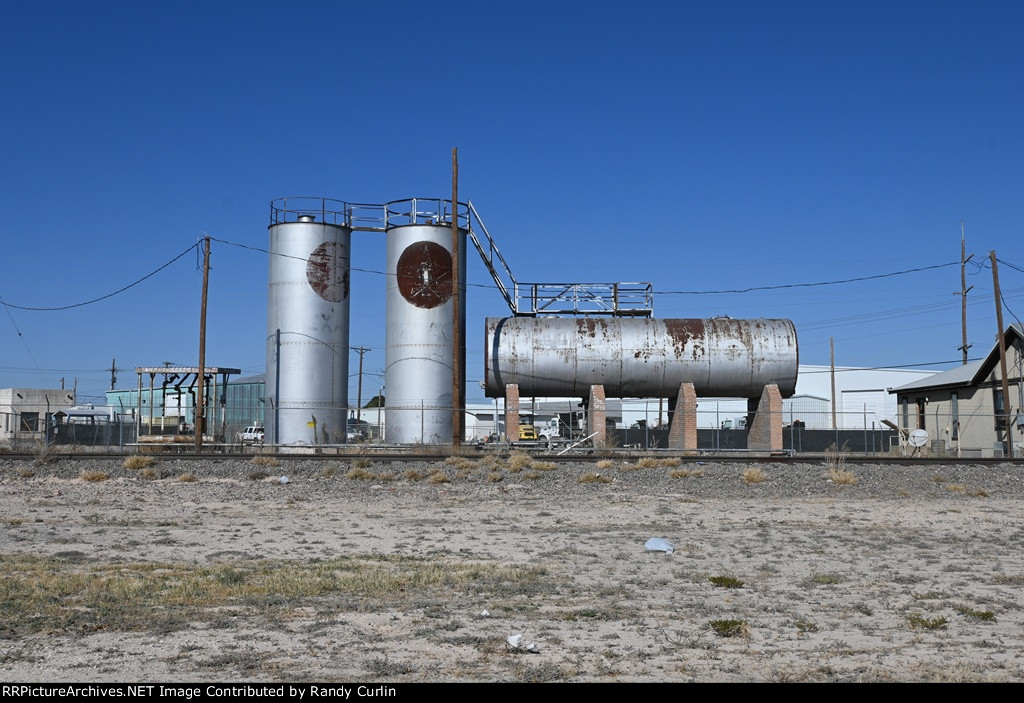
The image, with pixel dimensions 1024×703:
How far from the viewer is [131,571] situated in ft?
36.1

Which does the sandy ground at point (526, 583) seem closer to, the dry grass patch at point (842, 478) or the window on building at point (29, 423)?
the dry grass patch at point (842, 478)

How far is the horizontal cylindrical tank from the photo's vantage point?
34.0 m

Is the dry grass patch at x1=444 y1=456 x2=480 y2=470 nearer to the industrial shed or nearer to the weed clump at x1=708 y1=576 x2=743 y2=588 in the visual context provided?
the weed clump at x1=708 y1=576 x2=743 y2=588

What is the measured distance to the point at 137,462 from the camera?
2466cm

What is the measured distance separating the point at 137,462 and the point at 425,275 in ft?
42.4

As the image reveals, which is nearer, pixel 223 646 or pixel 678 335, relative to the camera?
pixel 223 646

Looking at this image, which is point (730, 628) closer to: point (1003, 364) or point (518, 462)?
point (518, 462)

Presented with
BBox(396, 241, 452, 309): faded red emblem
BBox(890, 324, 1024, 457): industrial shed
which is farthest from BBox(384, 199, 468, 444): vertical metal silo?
BBox(890, 324, 1024, 457): industrial shed

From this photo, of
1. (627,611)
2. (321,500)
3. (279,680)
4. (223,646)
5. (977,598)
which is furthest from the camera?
(321,500)

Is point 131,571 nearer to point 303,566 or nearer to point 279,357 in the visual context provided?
point 303,566

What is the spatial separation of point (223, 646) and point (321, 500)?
13.2 metres

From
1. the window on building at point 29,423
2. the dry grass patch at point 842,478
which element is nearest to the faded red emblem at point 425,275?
the window on building at point 29,423

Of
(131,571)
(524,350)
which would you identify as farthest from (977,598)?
(524,350)

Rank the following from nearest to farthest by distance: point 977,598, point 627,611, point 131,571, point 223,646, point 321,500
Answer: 1. point 223,646
2. point 627,611
3. point 977,598
4. point 131,571
5. point 321,500
